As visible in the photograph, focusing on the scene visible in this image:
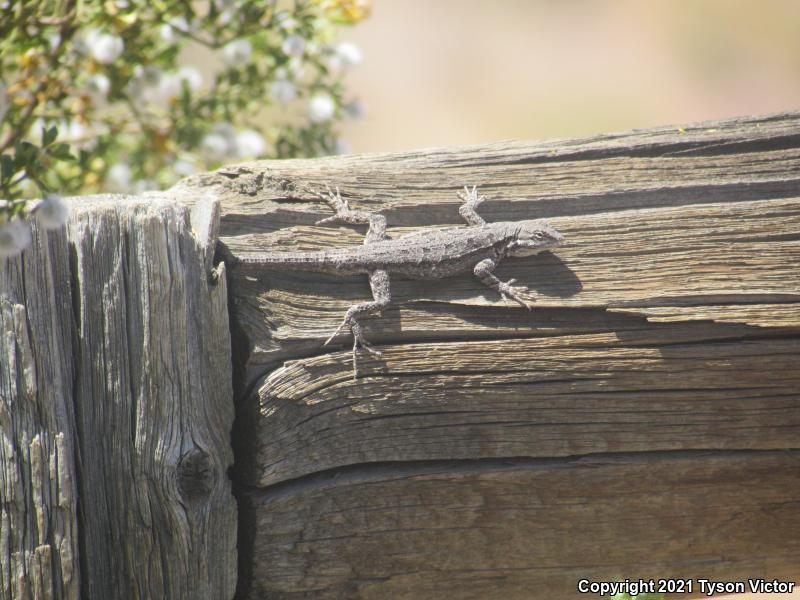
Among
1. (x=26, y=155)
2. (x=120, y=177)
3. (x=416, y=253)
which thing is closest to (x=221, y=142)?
(x=120, y=177)

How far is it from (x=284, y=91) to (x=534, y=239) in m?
2.73

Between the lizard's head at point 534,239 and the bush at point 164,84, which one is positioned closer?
the lizard's head at point 534,239

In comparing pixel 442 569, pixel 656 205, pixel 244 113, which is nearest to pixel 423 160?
pixel 656 205

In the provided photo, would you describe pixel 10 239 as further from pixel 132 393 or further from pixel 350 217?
pixel 350 217

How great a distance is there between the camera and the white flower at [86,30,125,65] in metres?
4.38

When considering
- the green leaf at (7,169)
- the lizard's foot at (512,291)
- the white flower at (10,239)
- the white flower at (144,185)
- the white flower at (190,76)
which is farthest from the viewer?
the white flower at (144,185)

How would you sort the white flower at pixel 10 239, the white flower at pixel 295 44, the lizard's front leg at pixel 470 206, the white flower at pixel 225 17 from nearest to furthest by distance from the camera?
1. the white flower at pixel 10 239
2. the lizard's front leg at pixel 470 206
3. the white flower at pixel 225 17
4. the white flower at pixel 295 44

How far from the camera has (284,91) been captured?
17.1ft

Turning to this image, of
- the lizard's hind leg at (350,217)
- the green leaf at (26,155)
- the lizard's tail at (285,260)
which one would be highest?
the lizard's hind leg at (350,217)

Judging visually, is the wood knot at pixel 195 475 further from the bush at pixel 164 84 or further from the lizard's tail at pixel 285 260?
the bush at pixel 164 84

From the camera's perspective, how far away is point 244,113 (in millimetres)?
5934

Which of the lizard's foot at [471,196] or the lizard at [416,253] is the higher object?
the lizard's foot at [471,196]

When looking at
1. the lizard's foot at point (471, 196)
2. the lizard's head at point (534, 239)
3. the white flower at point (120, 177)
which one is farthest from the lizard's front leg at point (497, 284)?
the white flower at point (120, 177)

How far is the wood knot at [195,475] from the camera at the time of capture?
268 centimetres
